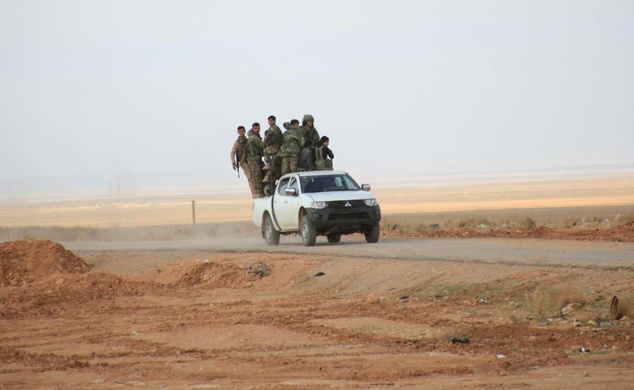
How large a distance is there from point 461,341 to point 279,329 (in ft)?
10.3

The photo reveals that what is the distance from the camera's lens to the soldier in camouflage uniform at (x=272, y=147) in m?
35.6

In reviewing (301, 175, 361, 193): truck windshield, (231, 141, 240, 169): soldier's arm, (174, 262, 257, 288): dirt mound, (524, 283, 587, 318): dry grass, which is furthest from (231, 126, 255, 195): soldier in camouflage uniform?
(524, 283, 587, 318): dry grass

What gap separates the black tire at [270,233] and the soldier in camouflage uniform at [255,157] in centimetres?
237

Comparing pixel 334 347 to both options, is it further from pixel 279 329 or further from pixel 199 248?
pixel 199 248

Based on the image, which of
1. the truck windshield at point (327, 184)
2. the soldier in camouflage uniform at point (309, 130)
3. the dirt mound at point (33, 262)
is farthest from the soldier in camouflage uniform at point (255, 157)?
the dirt mound at point (33, 262)

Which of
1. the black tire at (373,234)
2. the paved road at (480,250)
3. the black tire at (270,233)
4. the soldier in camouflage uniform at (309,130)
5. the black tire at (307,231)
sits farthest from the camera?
the soldier in camouflage uniform at (309,130)

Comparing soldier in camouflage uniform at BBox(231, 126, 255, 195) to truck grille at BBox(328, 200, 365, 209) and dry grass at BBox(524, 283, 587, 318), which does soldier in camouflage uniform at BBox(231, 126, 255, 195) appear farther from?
dry grass at BBox(524, 283, 587, 318)

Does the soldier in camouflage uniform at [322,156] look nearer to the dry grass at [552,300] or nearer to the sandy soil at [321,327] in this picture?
the sandy soil at [321,327]

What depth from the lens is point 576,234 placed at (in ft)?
121

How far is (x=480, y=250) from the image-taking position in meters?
27.7

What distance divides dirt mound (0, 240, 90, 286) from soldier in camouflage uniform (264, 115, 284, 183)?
19.1ft

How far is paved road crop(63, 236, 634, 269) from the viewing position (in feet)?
77.4

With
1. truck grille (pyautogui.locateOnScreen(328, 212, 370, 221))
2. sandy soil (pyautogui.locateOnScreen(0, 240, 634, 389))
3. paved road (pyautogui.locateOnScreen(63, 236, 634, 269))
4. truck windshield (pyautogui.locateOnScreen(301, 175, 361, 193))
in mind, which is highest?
truck windshield (pyautogui.locateOnScreen(301, 175, 361, 193))

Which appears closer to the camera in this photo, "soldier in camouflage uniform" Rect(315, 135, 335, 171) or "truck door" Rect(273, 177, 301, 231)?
"truck door" Rect(273, 177, 301, 231)
